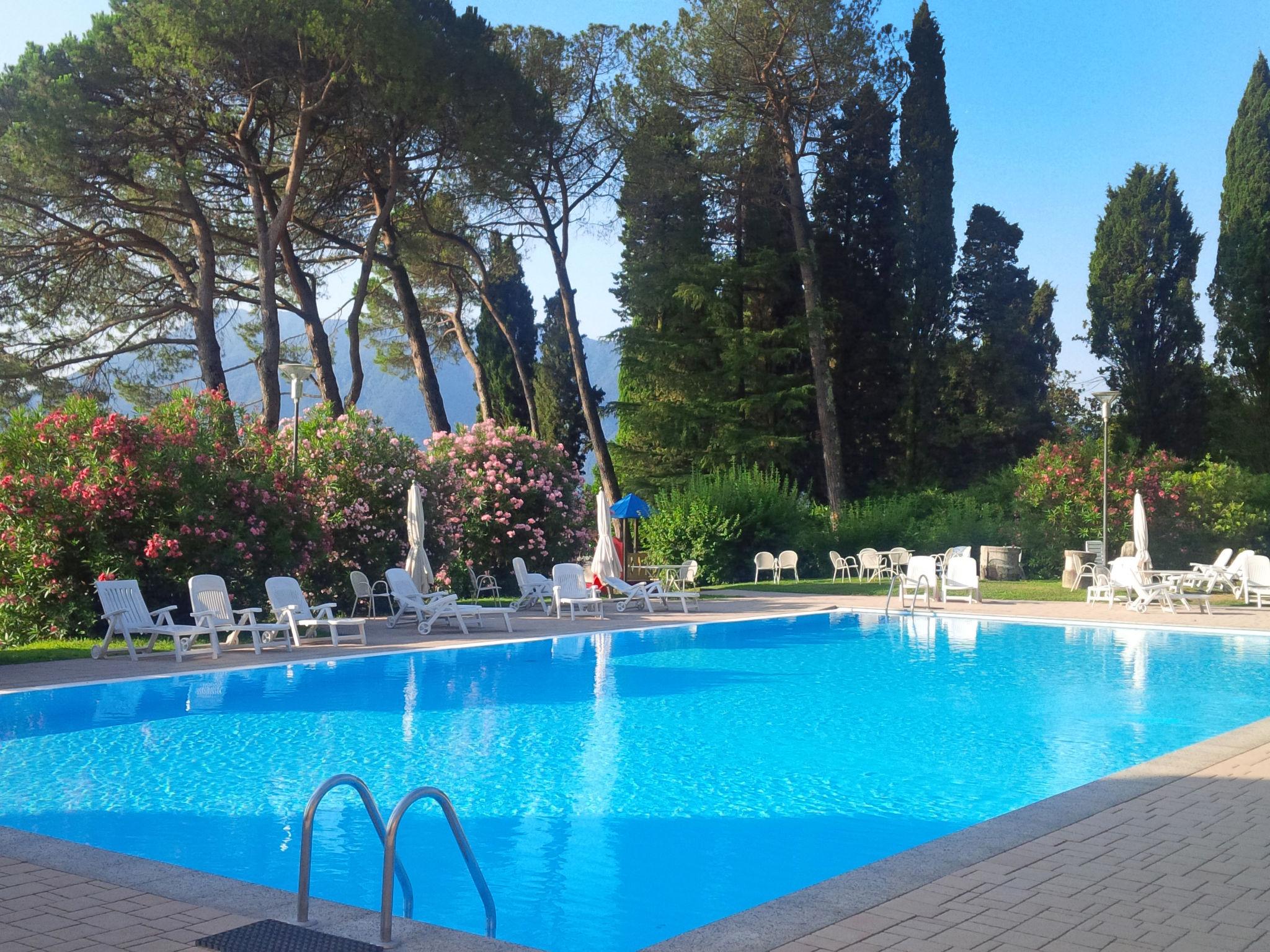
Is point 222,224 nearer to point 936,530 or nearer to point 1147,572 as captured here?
point 936,530

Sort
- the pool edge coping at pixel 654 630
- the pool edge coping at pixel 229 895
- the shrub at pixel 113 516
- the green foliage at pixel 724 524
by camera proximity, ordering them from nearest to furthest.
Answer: the pool edge coping at pixel 229 895 < the pool edge coping at pixel 654 630 < the shrub at pixel 113 516 < the green foliage at pixel 724 524

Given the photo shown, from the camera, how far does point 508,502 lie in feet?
68.7

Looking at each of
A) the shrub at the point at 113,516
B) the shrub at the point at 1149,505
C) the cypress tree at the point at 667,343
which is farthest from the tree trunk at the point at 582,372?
the shrub at the point at 113,516

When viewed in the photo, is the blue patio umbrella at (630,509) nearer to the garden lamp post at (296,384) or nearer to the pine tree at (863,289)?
the garden lamp post at (296,384)

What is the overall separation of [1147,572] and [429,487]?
11558 millimetres

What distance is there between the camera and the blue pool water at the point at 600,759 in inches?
202

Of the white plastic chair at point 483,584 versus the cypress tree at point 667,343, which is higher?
the cypress tree at point 667,343

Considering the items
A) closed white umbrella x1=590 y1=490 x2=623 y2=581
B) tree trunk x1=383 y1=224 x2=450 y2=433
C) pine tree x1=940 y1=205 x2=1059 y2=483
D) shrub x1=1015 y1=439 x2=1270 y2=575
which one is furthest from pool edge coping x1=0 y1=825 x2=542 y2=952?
pine tree x1=940 y1=205 x2=1059 y2=483

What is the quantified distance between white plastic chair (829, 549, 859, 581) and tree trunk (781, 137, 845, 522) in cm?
325

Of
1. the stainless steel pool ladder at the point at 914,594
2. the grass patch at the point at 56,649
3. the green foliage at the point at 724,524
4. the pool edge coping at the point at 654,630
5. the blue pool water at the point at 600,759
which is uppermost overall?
the green foliage at the point at 724,524

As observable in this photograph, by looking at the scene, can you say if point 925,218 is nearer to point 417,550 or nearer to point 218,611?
point 417,550

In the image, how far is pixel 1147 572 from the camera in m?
17.7

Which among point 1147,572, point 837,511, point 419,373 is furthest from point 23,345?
point 1147,572

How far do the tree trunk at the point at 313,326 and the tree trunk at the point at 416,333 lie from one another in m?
1.83
